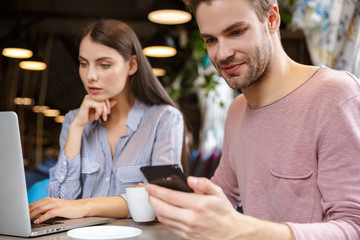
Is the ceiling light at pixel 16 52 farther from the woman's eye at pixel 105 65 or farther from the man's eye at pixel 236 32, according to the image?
the man's eye at pixel 236 32

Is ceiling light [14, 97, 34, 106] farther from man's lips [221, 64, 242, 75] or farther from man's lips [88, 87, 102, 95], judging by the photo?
man's lips [221, 64, 242, 75]

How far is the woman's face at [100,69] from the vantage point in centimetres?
187

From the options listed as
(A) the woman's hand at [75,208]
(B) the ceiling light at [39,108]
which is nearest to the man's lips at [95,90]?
(A) the woman's hand at [75,208]

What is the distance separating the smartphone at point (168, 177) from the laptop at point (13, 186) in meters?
0.37

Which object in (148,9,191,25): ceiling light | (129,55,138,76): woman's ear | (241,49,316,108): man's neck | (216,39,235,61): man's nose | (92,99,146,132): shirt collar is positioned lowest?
(92,99,146,132): shirt collar

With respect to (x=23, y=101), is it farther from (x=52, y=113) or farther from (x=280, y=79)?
(x=280, y=79)

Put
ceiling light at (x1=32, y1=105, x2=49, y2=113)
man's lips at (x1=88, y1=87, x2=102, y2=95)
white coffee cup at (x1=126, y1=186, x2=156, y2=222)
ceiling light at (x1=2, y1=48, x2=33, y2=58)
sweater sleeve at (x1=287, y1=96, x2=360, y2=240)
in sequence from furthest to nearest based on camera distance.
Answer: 1. ceiling light at (x1=32, y1=105, x2=49, y2=113)
2. ceiling light at (x1=2, y1=48, x2=33, y2=58)
3. man's lips at (x1=88, y1=87, x2=102, y2=95)
4. white coffee cup at (x1=126, y1=186, x2=156, y2=222)
5. sweater sleeve at (x1=287, y1=96, x2=360, y2=240)

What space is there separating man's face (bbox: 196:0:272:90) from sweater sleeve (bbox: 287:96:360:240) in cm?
29

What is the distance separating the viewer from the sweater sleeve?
0.93 m

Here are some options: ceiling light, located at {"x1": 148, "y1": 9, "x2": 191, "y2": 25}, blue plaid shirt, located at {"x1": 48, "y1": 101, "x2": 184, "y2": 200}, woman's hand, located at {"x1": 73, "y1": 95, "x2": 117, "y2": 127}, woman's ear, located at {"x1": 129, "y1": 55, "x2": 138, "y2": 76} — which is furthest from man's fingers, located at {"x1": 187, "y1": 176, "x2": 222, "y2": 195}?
ceiling light, located at {"x1": 148, "y1": 9, "x2": 191, "y2": 25}

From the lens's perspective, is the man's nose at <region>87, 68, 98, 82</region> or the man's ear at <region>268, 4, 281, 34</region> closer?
the man's ear at <region>268, 4, 281, 34</region>

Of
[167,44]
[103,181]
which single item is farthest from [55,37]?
[103,181]

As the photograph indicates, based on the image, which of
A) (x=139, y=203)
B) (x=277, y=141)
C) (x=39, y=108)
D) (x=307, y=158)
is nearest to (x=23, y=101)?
(x=39, y=108)

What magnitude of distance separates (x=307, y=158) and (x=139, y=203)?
0.47 meters
